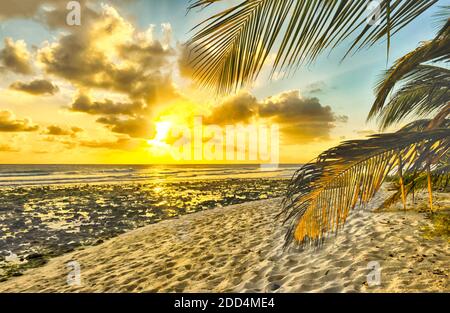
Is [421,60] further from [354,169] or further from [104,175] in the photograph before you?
[104,175]

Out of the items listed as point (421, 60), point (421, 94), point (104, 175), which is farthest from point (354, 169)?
point (104, 175)

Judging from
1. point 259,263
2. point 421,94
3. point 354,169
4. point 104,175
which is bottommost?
point 104,175

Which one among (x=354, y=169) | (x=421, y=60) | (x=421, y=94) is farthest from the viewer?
(x=421, y=94)

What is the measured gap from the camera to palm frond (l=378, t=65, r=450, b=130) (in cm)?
347

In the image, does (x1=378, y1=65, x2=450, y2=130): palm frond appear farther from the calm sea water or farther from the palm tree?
the calm sea water

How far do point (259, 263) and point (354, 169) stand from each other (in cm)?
319

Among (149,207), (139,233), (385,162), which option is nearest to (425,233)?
(385,162)

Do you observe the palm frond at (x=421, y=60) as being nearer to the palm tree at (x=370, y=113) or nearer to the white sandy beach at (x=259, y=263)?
the palm tree at (x=370, y=113)

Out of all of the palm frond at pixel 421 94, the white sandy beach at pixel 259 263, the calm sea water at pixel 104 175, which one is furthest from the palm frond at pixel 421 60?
the calm sea water at pixel 104 175

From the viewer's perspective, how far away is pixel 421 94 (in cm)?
378

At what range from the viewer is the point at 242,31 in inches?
59.6

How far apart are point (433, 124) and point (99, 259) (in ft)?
21.7

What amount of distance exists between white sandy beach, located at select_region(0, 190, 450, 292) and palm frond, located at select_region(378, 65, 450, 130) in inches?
85.6

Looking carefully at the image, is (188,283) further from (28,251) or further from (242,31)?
(28,251)
